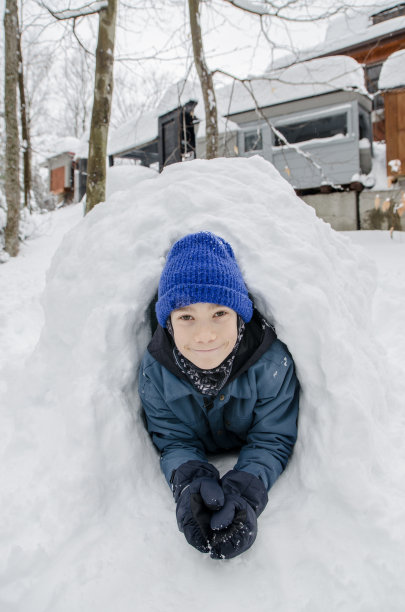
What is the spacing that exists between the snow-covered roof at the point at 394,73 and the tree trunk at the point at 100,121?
5.16 metres

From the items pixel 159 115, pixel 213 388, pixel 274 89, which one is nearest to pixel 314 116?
pixel 274 89

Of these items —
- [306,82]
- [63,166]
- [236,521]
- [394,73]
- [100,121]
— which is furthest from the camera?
[63,166]

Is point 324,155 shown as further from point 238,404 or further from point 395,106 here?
point 238,404

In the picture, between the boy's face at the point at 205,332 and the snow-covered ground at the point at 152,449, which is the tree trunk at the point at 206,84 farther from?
the boy's face at the point at 205,332

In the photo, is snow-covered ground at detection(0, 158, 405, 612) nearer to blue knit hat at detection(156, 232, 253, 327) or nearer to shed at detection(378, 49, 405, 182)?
blue knit hat at detection(156, 232, 253, 327)

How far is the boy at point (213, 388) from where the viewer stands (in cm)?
127

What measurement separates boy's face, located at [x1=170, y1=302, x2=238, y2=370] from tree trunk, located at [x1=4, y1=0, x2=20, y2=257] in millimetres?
5630

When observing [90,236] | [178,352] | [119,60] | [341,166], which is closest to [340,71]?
[341,166]

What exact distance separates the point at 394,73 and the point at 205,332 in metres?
7.98

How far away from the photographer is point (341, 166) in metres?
7.61

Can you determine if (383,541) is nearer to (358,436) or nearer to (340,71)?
(358,436)

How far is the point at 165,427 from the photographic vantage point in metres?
1.56

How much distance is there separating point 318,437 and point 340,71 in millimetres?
7574

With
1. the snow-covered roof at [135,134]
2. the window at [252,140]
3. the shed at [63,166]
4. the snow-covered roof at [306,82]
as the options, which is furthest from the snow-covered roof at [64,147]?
the snow-covered roof at [306,82]
